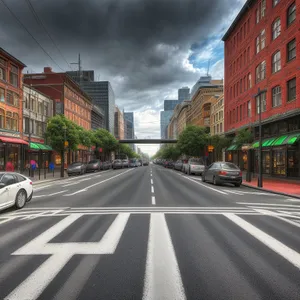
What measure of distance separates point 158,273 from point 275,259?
204 cm

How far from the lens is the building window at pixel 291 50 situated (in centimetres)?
2100

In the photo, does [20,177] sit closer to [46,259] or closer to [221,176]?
[46,259]

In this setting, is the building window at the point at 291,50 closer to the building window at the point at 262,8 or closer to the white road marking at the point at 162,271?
the building window at the point at 262,8

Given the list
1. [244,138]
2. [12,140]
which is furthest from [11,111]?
[244,138]

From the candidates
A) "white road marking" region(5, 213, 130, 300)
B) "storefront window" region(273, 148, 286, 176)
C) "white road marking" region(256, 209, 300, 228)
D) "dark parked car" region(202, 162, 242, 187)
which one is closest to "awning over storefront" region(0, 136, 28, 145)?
"dark parked car" region(202, 162, 242, 187)

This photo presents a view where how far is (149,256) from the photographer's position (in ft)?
14.0

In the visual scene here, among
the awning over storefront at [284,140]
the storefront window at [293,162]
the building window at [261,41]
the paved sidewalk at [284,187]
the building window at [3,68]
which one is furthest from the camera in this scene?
the building window at [3,68]

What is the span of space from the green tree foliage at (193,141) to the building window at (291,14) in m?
20.0

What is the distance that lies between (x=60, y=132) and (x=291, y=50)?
2457cm

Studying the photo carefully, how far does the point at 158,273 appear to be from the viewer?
3.64m

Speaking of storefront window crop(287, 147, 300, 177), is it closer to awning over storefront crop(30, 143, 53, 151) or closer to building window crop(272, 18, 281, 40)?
building window crop(272, 18, 281, 40)

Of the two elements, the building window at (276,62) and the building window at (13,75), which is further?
the building window at (13,75)

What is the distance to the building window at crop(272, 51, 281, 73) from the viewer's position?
2338 cm

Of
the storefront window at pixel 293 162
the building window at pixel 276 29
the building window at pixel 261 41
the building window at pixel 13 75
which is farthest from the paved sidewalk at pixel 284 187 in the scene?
the building window at pixel 13 75
